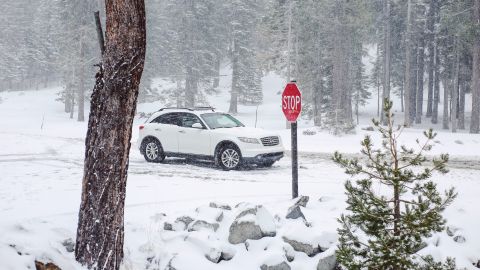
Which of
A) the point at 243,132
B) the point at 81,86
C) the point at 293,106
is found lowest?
the point at 243,132

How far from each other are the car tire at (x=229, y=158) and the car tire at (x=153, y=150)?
7.45ft

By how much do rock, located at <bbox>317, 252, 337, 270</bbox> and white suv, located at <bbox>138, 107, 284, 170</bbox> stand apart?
20.5 feet

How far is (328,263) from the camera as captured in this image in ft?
23.2

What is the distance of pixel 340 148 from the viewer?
2102cm

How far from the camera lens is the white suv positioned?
13250 mm

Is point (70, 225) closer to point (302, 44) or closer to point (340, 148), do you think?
point (340, 148)

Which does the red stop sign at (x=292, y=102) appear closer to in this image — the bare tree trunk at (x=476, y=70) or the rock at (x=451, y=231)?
the rock at (x=451, y=231)

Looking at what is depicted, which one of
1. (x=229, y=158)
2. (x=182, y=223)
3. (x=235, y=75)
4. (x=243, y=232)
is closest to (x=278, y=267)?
(x=243, y=232)

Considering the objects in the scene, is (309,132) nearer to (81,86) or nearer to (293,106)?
(293,106)

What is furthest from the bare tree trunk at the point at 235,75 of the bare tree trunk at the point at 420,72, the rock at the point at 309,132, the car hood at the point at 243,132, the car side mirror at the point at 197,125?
the car hood at the point at 243,132

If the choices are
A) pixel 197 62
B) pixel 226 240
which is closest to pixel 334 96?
pixel 197 62

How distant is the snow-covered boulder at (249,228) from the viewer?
7.55 m

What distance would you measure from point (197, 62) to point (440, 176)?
32.3 m

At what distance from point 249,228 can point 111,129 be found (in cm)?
313
